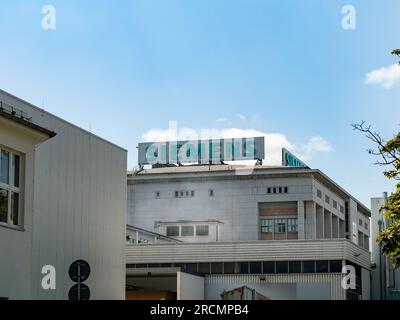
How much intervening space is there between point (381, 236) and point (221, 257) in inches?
2224

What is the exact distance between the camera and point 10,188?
19.3m

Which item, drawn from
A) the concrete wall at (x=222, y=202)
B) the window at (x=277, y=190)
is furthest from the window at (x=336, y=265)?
the window at (x=277, y=190)

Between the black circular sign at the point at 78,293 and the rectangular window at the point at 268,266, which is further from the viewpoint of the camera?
the rectangular window at the point at 268,266

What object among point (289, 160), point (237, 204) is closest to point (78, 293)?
point (237, 204)

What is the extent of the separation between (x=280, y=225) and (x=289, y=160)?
36.4ft

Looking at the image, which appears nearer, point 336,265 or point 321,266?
point 336,265

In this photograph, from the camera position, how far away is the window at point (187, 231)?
10062 cm

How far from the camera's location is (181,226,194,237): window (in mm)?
100625

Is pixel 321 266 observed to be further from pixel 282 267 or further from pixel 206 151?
pixel 206 151

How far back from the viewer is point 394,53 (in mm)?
23109

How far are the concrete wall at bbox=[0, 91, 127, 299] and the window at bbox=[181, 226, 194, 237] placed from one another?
5553cm

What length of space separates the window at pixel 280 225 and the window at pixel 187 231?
10795mm

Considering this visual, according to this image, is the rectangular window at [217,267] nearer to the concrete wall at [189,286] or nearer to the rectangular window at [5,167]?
the concrete wall at [189,286]
